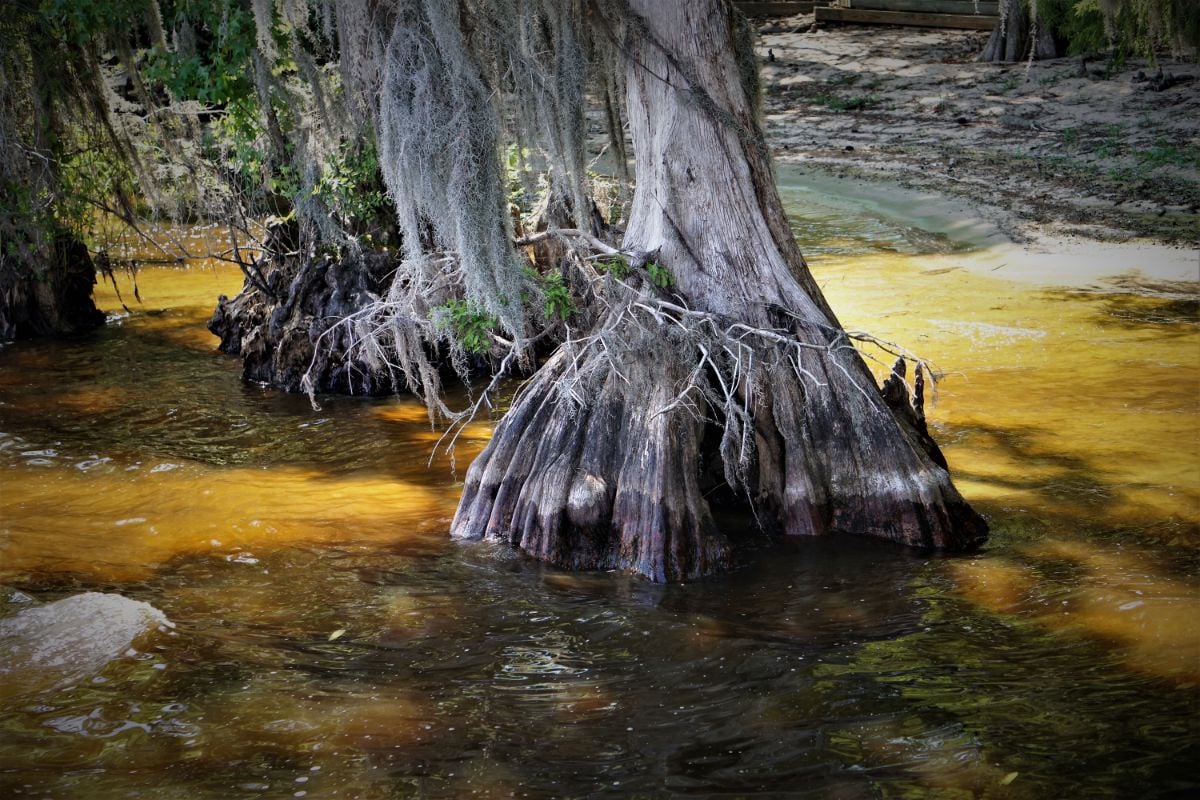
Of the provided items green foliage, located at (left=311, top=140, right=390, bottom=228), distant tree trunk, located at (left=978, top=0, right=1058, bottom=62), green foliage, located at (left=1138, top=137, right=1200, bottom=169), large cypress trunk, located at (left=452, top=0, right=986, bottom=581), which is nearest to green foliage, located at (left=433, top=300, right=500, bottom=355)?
large cypress trunk, located at (left=452, top=0, right=986, bottom=581)

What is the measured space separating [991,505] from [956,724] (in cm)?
264

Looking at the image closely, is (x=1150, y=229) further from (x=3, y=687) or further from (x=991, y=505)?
(x=3, y=687)

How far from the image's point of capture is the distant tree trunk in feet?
61.0

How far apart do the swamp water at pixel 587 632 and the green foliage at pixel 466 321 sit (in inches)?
42.7

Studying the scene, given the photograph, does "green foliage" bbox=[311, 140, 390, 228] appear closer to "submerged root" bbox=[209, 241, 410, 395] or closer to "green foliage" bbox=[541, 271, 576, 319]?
"submerged root" bbox=[209, 241, 410, 395]

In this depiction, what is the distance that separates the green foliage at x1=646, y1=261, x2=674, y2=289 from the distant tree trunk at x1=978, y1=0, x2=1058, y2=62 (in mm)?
14353

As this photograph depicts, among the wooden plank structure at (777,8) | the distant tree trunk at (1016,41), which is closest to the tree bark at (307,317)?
the distant tree trunk at (1016,41)

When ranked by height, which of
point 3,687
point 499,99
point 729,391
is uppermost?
point 499,99

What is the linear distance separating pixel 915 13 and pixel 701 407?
1850 cm

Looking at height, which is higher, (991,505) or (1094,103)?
(1094,103)

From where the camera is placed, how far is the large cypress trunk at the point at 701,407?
237 inches

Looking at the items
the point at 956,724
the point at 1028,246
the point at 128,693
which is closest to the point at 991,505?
the point at 956,724

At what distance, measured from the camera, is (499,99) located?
260 inches

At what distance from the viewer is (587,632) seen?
5.36m
